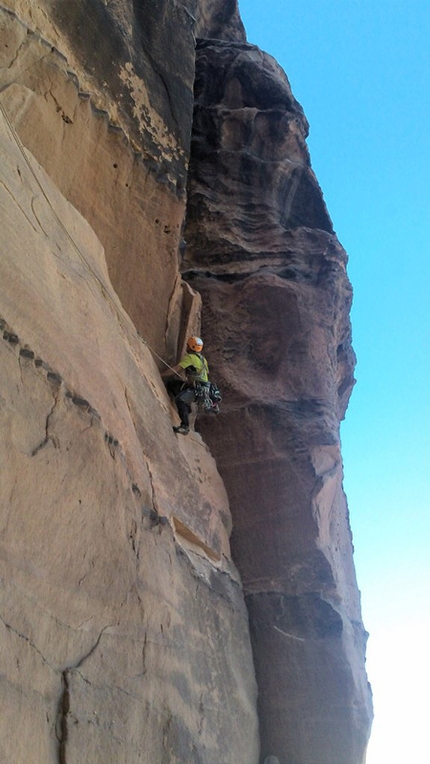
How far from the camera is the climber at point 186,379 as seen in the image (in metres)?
7.96

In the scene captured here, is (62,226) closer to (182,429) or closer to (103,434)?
(103,434)

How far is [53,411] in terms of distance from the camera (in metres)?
4.84

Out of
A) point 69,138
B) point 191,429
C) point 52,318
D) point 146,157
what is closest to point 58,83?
point 69,138

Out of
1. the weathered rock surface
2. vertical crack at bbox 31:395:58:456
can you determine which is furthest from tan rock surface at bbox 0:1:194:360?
vertical crack at bbox 31:395:58:456

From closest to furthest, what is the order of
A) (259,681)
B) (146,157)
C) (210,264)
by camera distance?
(259,681) < (146,157) < (210,264)

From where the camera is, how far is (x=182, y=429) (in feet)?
25.6

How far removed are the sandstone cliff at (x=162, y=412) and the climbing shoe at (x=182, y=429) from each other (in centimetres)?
18

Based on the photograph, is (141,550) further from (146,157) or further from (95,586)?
(146,157)

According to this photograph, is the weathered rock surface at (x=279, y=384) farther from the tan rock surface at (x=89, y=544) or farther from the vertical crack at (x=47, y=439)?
the vertical crack at (x=47, y=439)

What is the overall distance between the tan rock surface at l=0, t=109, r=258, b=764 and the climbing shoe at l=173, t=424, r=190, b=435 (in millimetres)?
323

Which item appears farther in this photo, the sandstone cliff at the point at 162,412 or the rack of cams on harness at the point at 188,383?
the rack of cams on harness at the point at 188,383

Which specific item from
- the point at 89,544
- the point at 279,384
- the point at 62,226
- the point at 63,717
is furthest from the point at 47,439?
the point at 279,384

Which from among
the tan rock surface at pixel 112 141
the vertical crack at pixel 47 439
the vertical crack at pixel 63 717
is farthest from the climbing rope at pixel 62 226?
the vertical crack at pixel 63 717

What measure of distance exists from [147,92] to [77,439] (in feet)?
17.3
